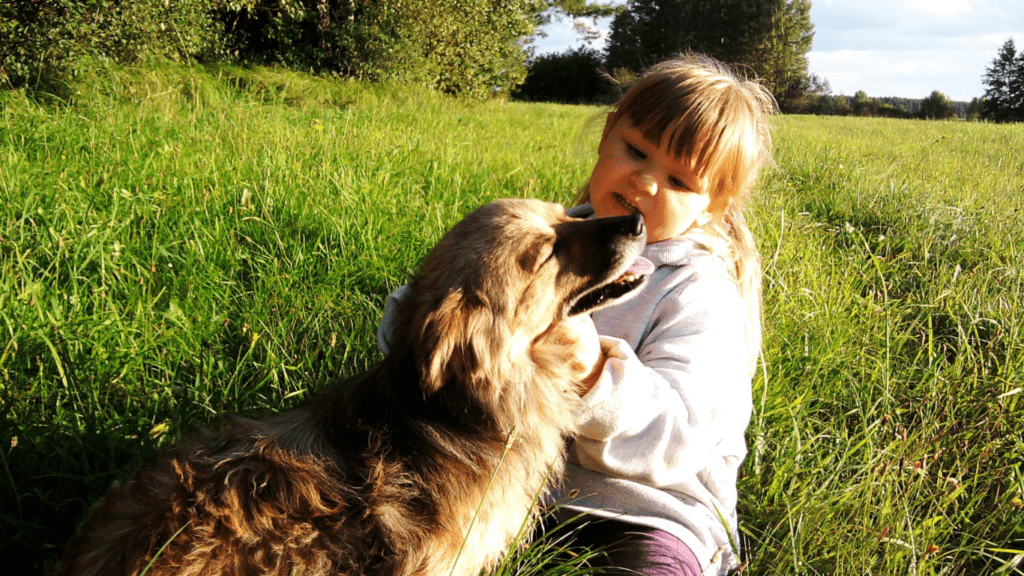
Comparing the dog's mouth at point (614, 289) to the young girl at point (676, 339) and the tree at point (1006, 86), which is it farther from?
the tree at point (1006, 86)

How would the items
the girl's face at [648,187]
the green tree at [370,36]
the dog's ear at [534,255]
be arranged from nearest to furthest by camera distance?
the dog's ear at [534,255] < the girl's face at [648,187] < the green tree at [370,36]

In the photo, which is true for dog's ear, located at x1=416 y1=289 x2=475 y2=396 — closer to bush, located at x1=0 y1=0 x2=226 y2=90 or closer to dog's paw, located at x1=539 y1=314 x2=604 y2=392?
dog's paw, located at x1=539 y1=314 x2=604 y2=392

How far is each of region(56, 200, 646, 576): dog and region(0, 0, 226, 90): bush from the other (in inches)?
222

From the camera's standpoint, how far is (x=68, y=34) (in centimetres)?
595

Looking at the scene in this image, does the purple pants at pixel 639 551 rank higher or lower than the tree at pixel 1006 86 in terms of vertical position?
lower

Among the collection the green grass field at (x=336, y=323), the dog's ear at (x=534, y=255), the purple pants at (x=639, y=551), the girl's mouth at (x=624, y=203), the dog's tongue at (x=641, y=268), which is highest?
the girl's mouth at (x=624, y=203)

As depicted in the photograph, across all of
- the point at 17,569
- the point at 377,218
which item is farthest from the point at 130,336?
the point at 377,218

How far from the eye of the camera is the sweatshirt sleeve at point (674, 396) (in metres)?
1.86

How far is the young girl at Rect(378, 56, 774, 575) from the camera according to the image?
76.2 inches

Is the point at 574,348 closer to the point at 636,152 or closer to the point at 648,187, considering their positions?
the point at 648,187

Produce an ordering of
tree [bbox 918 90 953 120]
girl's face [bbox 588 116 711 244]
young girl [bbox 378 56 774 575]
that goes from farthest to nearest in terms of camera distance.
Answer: tree [bbox 918 90 953 120] < girl's face [bbox 588 116 711 244] < young girl [bbox 378 56 774 575]

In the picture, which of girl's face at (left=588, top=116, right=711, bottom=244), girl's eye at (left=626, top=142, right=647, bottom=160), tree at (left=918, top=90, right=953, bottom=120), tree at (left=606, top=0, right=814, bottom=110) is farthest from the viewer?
tree at (left=606, top=0, right=814, bottom=110)

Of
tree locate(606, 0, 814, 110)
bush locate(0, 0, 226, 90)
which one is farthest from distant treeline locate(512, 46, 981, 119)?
bush locate(0, 0, 226, 90)

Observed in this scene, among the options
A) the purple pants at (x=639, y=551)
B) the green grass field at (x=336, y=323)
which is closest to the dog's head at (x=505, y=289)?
the purple pants at (x=639, y=551)
